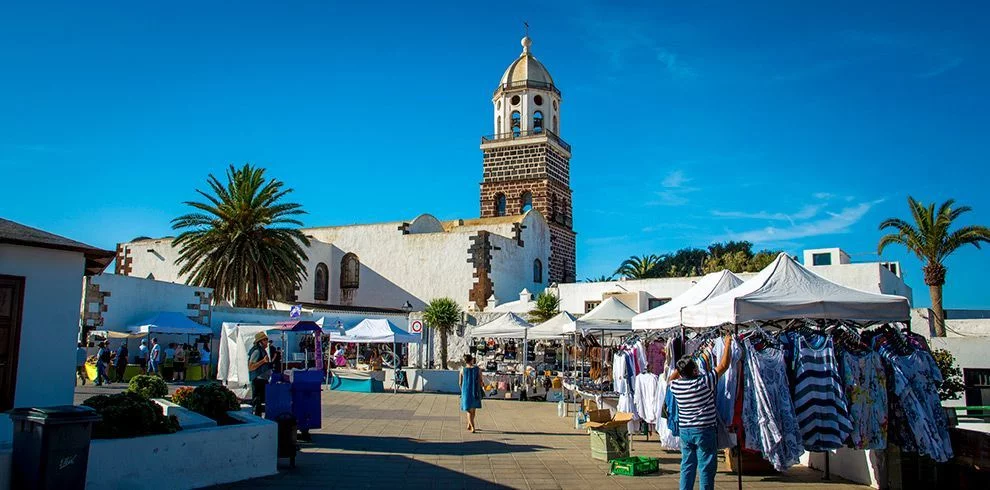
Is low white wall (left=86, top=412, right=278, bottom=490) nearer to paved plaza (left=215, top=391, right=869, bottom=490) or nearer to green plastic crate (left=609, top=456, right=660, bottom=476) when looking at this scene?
paved plaza (left=215, top=391, right=869, bottom=490)

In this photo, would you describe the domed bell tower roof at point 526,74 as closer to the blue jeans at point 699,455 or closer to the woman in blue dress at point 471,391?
the woman in blue dress at point 471,391

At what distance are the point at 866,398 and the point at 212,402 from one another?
7.84 meters

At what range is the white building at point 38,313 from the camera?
9211mm

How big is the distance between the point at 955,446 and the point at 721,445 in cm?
247

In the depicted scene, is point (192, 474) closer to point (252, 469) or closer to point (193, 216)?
point (252, 469)

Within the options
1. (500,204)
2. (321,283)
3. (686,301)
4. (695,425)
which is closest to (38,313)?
(695,425)

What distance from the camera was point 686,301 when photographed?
456 inches

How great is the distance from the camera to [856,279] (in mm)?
27469

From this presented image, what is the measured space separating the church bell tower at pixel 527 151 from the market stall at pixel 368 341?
17440mm

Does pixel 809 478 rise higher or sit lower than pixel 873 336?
lower

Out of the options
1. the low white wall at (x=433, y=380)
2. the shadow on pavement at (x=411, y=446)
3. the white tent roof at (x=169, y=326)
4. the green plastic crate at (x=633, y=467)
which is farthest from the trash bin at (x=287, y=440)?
the white tent roof at (x=169, y=326)

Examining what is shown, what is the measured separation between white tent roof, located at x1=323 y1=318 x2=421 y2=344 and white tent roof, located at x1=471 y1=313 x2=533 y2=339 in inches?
148

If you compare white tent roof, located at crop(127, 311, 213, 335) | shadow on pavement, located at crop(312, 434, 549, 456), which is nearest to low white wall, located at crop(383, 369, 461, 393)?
white tent roof, located at crop(127, 311, 213, 335)

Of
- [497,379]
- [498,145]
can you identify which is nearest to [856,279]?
[497,379]
